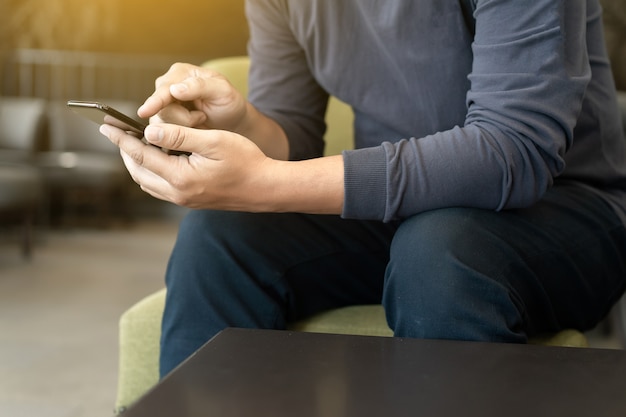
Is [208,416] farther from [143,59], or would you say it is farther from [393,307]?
[143,59]

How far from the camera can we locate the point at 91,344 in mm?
2295

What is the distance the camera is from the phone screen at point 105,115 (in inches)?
28.5

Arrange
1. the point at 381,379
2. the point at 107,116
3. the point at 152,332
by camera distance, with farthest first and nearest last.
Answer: the point at 152,332 < the point at 107,116 < the point at 381,379

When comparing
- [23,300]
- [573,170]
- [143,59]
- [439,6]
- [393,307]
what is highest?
[439,6]

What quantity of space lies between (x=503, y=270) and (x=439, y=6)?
1.12ft

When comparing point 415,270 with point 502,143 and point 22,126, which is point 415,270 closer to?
point 502,143

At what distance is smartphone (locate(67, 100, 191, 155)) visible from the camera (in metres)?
0.73

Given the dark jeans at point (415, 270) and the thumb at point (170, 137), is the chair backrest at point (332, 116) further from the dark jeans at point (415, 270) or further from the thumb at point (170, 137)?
the thumb at point (170, 137)

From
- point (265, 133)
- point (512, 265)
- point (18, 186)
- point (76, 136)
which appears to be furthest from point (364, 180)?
point (76, 136)

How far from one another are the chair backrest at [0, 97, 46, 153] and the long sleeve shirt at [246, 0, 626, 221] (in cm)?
359

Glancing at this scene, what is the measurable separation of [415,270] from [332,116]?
28.9 inches

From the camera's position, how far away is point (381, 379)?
60cm

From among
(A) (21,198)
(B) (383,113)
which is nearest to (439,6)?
(B) (383,113)

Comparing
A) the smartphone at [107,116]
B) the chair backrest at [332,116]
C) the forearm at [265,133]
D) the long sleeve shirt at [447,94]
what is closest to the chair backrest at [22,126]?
the chair backrest at [332,116]
